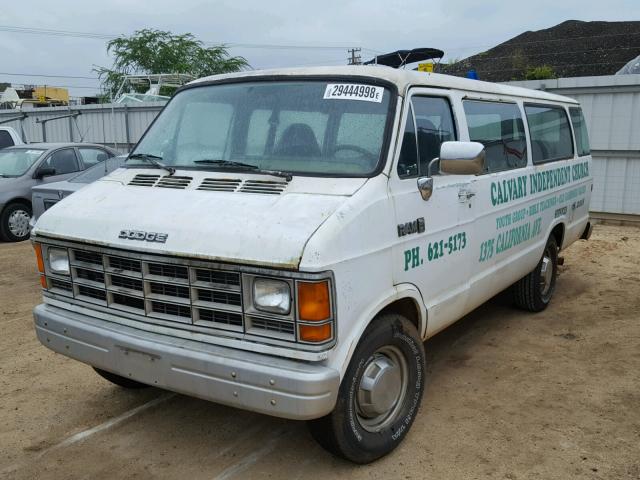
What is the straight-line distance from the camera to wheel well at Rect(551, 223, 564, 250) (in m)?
6.26

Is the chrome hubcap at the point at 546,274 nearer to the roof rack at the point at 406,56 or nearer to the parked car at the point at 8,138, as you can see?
the roof rack at the point at 406,56

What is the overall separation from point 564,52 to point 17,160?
112 ft

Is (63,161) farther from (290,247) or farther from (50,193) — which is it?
(290,247)

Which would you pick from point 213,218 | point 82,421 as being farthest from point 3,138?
point 213,218

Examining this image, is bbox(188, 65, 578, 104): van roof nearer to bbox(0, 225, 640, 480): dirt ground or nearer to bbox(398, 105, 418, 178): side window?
bbox(398, 105, 418, 178): side window

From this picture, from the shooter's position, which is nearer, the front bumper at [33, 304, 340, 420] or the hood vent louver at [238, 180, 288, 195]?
the front bumper at [33, 304, 340, 420]

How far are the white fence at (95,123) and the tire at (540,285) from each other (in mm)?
11952

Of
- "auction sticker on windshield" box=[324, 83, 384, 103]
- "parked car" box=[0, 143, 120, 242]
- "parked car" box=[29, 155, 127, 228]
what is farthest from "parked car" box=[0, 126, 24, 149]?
"auction sticker on windshield" box=[324, 83, 384, 103]

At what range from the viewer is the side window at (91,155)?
11258 mm

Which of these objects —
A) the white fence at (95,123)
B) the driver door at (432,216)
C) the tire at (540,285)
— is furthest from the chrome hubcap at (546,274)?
the white fence at (95,123)

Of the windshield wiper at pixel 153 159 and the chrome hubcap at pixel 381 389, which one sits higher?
the windshield wiper at pixel 153 159

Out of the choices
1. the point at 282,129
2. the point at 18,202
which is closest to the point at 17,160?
the point at 18,202

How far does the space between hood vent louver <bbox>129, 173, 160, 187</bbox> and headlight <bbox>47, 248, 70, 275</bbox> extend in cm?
59

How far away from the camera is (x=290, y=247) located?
2773 mm
